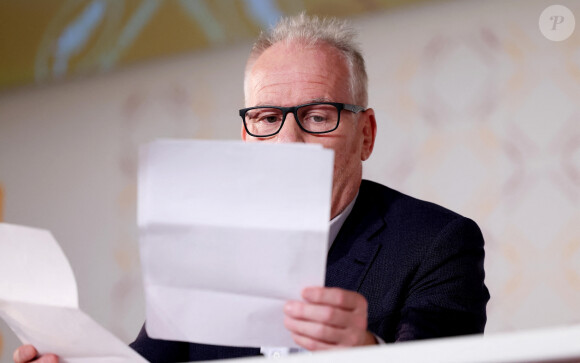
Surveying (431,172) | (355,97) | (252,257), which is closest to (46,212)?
(431,172)

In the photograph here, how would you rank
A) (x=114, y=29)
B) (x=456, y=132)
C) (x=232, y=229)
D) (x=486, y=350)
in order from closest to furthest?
(x=486, y=350), (x=232, y=229), (x=456, y=132), (x=114, y=29)

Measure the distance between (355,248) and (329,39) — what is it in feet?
1.19

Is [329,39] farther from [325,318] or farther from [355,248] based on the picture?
[325,318]

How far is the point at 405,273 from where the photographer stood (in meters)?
1.05

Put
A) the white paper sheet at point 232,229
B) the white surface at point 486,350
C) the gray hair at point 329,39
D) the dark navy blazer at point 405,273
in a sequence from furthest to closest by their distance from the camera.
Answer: the gray hair at point 329,39 < the dark navy blazer at point 405,273 < the white paper sheet at point 232,229 < the white surface at point 486,350

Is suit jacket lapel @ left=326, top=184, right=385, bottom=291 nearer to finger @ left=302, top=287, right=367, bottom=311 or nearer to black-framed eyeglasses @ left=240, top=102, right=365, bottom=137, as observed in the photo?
black-framed eyeglasses @ left=240, top=102, right=365, bottom=137

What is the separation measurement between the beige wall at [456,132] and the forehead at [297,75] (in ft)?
4.55

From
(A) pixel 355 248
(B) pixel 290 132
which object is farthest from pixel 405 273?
(B) pixel 290 132

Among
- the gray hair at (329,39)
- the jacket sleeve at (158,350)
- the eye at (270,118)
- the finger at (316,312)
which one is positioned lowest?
the jacket sleeve at (158,350)

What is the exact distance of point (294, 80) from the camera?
3.75 feet

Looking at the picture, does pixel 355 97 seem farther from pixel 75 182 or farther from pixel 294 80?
pixel 75 182

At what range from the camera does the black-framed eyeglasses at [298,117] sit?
1.10 metres
